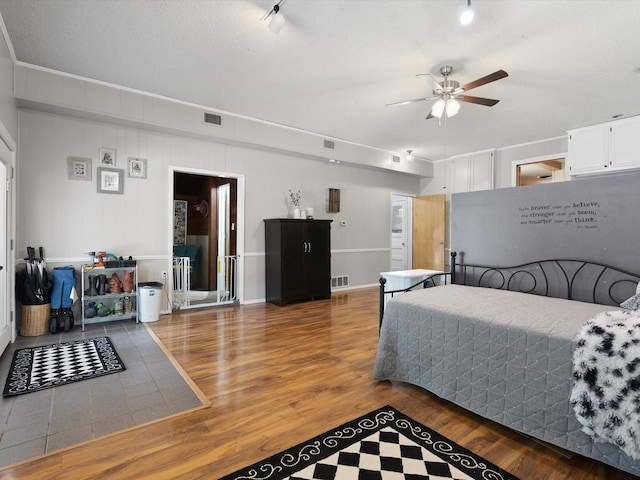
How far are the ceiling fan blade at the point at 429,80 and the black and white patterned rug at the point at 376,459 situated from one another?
119 inches

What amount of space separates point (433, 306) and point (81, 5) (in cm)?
Answer: 359

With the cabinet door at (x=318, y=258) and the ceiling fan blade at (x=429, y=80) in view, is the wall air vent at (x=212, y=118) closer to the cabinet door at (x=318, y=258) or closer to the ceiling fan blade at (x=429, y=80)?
the cabinet door at (x=318, y=258)

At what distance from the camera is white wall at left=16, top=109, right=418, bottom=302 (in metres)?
3.90

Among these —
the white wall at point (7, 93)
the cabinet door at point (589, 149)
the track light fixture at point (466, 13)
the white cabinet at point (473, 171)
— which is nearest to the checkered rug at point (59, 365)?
the white wall at point (7, 93)

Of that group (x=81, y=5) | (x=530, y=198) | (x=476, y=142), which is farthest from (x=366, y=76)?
(x=476, y=142)

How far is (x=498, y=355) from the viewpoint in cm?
200

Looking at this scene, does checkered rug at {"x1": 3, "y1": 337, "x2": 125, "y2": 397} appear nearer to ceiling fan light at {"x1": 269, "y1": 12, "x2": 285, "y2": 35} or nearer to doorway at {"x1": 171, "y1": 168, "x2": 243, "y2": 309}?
doorway at {"x1": 171, "y1": 168, "x2": 243, "y2": 309}

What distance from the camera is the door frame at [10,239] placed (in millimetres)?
3345

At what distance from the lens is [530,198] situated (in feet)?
10.2

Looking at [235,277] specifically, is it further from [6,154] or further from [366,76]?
[366,76]

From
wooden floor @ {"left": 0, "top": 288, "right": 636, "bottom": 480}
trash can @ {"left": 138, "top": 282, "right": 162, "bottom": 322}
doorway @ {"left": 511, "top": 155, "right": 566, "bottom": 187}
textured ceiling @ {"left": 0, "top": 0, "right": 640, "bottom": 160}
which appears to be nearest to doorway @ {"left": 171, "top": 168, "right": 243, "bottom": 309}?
trash can @ {"left": 138, "top": 282, "right": 162, "bottom": 322}

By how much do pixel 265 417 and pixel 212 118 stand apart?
4068 millimetres

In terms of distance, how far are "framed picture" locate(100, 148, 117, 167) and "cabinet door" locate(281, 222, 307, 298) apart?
2.45m

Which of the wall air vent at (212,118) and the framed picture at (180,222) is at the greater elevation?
the wall air vent at (212,118)
